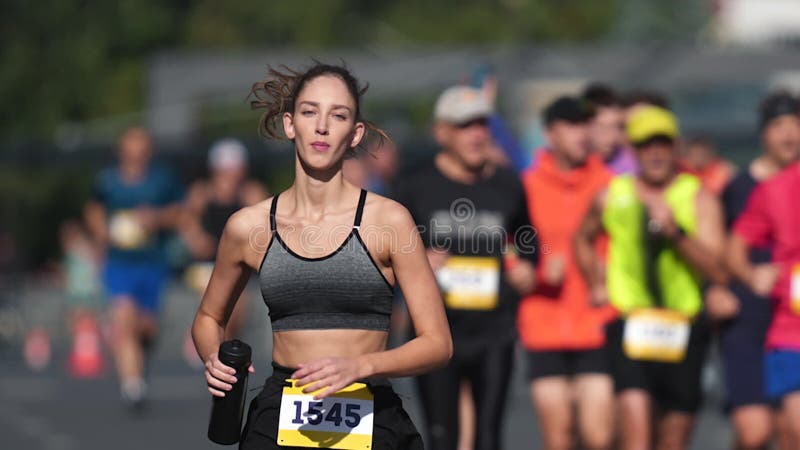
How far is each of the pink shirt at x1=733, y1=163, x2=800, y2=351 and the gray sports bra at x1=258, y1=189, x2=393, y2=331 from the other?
12.5ft

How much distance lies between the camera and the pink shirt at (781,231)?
941 cm

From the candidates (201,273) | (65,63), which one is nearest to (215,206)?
(201,273)

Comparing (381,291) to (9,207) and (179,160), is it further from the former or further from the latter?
(9,207)

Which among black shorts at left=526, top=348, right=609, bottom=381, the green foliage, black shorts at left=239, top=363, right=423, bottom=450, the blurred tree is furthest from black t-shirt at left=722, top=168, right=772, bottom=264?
the blurred tree

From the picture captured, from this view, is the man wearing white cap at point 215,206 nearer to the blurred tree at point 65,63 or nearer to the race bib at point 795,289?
the race bib at point 795,289

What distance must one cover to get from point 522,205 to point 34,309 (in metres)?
16.3

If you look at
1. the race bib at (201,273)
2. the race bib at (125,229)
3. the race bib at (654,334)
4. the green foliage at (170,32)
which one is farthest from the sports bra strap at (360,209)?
the green foliage at (170,32)

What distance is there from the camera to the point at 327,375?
549 centimetres

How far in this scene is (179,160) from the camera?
27.9 metres

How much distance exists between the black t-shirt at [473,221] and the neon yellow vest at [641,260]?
1.63 ft

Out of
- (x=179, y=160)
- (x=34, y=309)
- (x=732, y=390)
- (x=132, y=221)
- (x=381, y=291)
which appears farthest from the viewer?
(x=179, y=160)

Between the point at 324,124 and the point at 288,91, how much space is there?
285mm

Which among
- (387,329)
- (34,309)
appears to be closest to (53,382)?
(34,309)

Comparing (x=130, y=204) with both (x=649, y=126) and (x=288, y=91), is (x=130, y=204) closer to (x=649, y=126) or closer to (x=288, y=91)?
(x=649, y=126)
